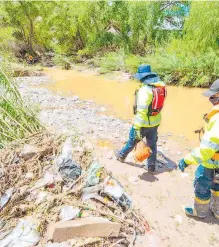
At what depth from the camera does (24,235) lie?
2.85 meters

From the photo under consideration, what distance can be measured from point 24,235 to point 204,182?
80.2 inches

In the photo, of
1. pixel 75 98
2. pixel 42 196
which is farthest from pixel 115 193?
pixel 75 98

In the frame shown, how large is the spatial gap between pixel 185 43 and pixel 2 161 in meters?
11.5

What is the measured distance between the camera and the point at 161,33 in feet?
53.4

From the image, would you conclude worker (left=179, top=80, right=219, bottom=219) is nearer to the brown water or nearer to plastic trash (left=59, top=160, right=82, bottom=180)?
plastic trash (left=59, top=160, right=82, bottom=180)

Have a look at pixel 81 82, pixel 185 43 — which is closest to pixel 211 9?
pixel 185 43

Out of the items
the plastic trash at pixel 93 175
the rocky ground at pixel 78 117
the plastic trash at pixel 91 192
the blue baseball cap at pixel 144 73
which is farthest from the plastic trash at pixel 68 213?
the rocky ground at pixel 78 117

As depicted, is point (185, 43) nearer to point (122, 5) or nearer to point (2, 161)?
point (122, 5)

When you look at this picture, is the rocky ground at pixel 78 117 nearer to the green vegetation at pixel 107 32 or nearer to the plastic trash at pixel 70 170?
the plastic trash at pixel 70 170

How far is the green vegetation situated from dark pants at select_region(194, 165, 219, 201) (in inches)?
360

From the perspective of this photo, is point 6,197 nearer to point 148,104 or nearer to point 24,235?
point 24,235

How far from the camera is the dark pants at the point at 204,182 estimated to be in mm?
3234

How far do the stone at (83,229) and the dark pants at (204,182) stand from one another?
41.9 inches

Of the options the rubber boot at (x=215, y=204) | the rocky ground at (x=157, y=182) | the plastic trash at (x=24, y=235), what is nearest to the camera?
the plastic trash at (x=24, y=235)
